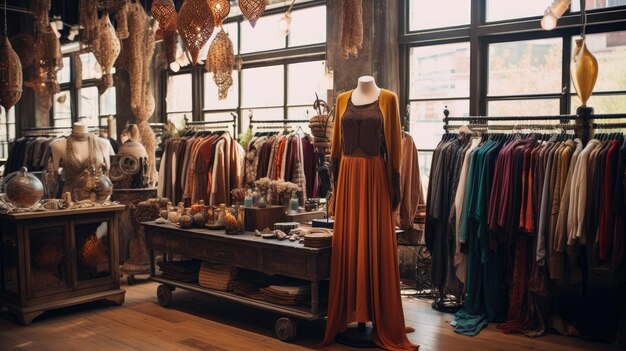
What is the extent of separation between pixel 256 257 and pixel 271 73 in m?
3.93

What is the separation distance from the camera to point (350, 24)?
5195 mm

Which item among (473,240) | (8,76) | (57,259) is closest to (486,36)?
(473,240)

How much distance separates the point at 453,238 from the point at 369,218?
117cm

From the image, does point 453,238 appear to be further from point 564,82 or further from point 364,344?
point 564,82

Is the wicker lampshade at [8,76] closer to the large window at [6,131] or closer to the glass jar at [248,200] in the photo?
the glass jar at [248,200]

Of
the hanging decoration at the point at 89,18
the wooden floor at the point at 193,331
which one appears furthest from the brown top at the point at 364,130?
the hanging decoration at the point at 89,18

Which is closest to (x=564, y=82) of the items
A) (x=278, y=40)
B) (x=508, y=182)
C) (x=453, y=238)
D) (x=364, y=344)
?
(x=508, y=182)

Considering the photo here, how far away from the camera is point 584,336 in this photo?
14.7 feet

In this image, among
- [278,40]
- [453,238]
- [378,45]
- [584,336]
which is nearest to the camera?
[584,336]

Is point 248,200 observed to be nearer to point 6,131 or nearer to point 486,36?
point 486,36

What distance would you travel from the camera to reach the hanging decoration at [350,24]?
5.14 m

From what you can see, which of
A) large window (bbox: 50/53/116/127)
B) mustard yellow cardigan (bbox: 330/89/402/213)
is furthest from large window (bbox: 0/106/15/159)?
mustard yellow cardigan (bbox: 330/89/402/213)

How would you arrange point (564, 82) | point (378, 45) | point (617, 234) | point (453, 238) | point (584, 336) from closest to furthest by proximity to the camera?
point (617, 234) < point (584, 336) < point (453, 238) < point (564, 82) < point (378, 45)

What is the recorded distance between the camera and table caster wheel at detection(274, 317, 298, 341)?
14.5 feet
